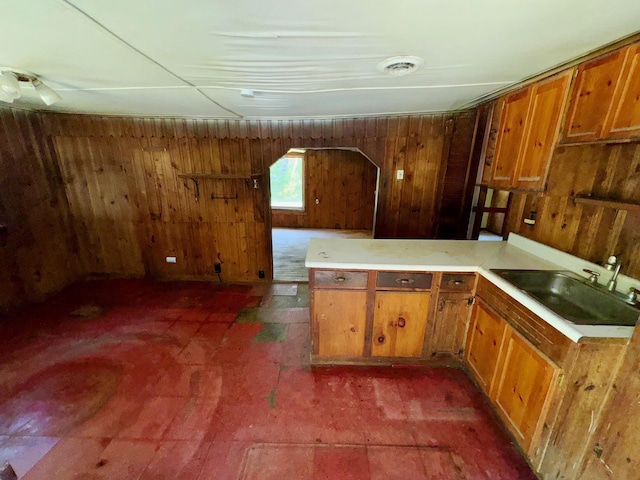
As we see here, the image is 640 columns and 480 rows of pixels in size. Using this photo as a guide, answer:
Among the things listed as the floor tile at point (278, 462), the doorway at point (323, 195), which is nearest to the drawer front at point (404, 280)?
the floor tile at point (278, 462)

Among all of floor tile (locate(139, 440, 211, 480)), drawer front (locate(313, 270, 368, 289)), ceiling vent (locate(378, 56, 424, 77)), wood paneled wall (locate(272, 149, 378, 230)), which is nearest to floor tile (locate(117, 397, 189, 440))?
floor tile (locate(139, 440, 211, 480))

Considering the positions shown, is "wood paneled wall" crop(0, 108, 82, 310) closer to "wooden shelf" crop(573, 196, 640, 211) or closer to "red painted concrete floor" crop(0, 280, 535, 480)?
"red painted concrete floor" crop(0, 280, 535, 480)

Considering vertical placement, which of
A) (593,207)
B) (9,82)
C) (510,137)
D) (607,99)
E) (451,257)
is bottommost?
(451,257)

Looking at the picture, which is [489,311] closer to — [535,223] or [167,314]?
[535,223]

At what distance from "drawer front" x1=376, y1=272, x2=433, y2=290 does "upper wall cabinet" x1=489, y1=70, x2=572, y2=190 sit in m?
0.95

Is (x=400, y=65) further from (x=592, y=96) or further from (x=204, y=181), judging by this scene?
(x=204, y=181)

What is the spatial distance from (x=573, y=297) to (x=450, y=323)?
0.79m

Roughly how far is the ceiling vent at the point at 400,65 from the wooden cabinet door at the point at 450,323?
5.16 ft

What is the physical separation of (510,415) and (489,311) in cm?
63

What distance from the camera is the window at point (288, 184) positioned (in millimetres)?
7022

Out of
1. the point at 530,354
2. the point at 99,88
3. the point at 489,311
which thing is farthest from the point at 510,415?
the point at 99,88

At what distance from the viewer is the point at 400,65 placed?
4.99ft

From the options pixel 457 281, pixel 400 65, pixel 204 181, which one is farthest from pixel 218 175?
pixel 457 281

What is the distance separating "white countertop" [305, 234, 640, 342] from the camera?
1.86 metres
